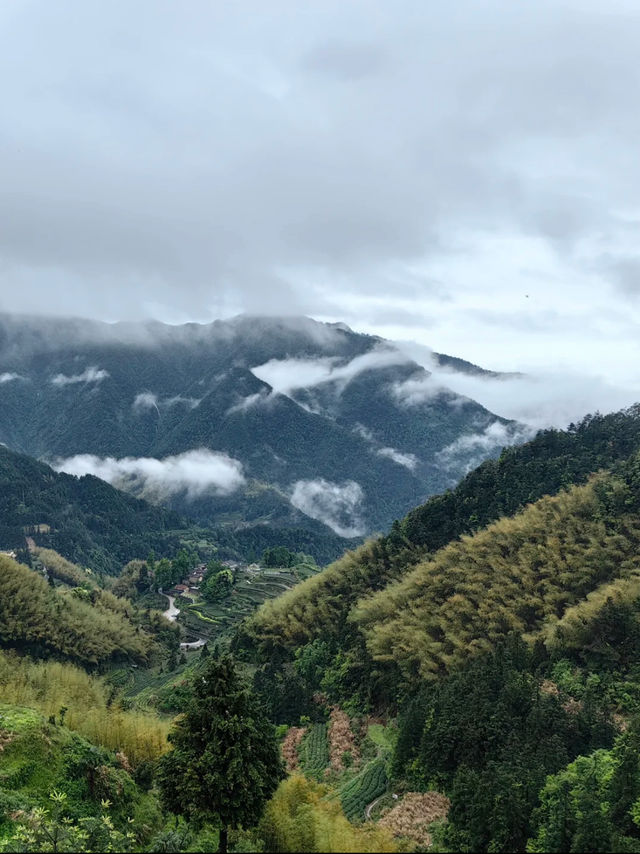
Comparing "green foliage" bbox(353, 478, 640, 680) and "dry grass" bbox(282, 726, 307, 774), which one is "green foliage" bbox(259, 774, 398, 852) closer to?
"dry grass" bbox(282, 726, 307, 774)

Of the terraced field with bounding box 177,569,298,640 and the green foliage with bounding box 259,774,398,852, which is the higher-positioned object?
the green foliage with bounding box 259,774,398,852

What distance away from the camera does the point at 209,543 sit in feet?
577

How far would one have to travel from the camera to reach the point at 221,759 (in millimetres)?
17719

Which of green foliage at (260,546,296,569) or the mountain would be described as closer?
green foliage at (260,546,296,569)

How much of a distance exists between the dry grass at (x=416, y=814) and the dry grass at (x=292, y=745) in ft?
31.4

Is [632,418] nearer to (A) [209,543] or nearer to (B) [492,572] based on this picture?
(B) [492,572]

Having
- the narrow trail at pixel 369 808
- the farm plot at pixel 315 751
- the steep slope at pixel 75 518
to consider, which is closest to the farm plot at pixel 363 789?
the narrow trail at pixel 369 808

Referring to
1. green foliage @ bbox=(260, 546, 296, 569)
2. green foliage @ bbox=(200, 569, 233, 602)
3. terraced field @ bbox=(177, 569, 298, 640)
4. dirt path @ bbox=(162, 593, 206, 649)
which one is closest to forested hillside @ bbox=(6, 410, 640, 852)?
dirt path @ bbox=(162, 593, 206, 649)

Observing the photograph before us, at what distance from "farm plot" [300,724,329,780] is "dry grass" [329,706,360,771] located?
367 millimetres

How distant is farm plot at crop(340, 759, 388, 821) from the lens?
2636cm

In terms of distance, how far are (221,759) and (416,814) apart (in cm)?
1118

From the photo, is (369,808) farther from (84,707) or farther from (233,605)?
(233,605)

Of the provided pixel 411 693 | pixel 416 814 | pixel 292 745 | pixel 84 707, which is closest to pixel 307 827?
pixel 416 814

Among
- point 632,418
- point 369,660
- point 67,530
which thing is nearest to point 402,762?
point 369,660
